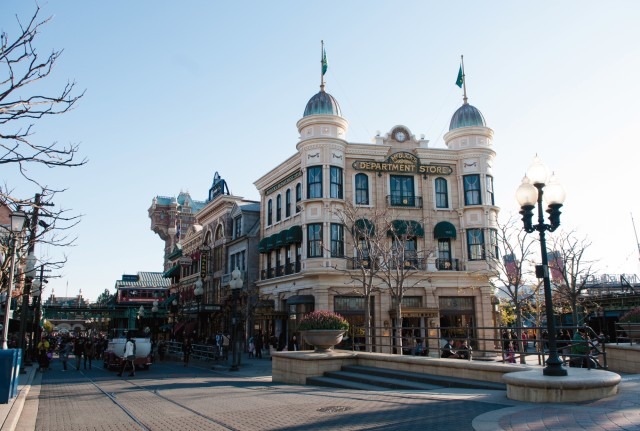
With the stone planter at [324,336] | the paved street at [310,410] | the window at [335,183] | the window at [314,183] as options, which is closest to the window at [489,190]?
the window at [335,183]

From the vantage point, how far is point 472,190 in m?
37.3

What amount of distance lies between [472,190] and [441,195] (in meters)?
2.14

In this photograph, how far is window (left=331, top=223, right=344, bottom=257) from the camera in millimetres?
34719

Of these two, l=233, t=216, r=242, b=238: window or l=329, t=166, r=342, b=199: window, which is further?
l=233, t=216, r=242, b=238: window

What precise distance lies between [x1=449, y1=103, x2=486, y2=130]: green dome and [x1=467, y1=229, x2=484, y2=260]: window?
782cm

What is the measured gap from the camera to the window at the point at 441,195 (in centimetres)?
3769

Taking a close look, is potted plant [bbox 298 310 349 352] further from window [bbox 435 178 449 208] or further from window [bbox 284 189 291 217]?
window [bbox 435 178 449 208]

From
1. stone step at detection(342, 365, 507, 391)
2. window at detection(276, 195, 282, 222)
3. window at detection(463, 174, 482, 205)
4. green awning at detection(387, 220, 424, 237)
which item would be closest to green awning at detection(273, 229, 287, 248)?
window at detection(276, 195, 282, 222)

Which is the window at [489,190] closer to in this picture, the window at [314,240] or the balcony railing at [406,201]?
the balcony railing at [406,201]

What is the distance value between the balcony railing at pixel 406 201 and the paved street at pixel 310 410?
74.5ft

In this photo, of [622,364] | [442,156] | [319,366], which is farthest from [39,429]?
[442,156]

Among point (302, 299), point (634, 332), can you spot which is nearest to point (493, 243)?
point (302, 299)

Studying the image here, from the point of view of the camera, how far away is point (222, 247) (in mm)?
49188

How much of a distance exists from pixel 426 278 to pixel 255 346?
484 inches
